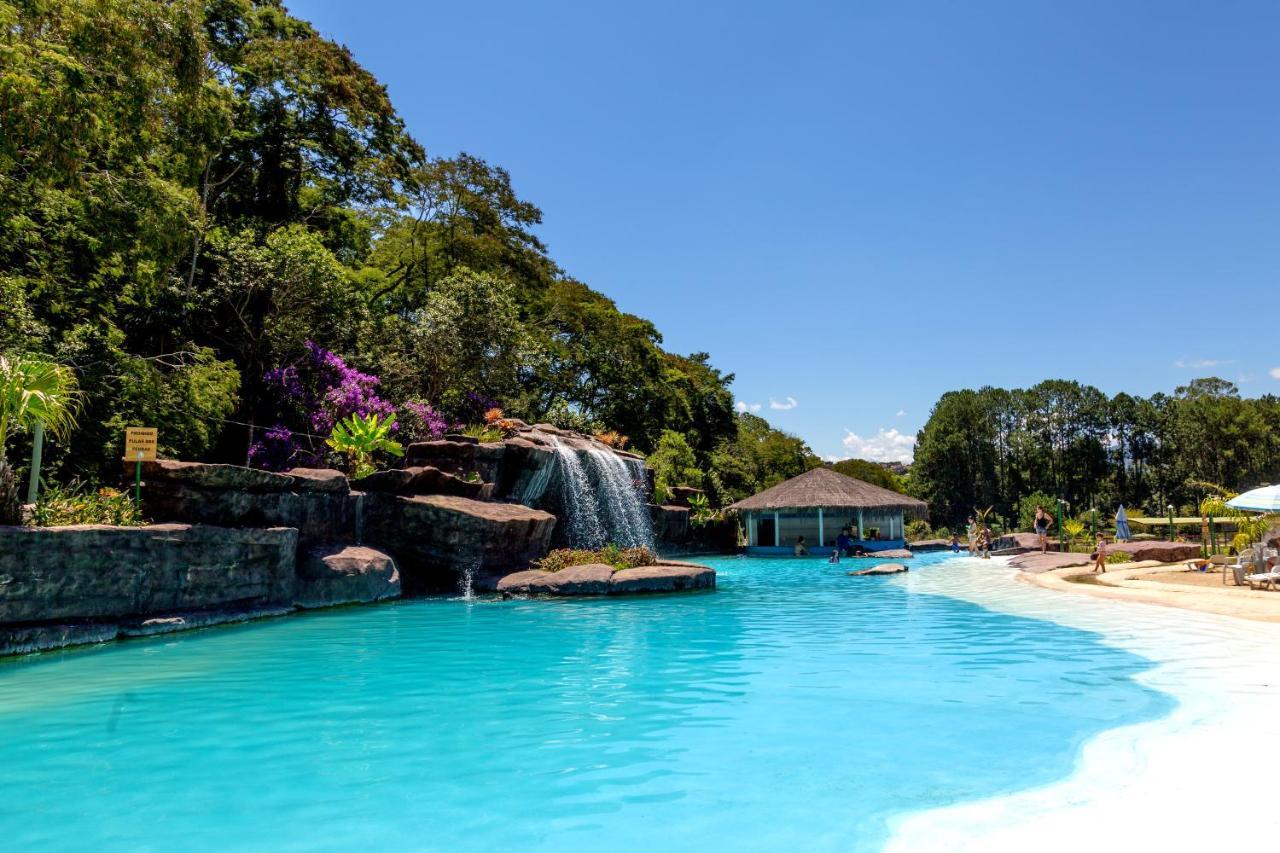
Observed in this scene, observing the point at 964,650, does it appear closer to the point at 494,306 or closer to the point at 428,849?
the point at 428,849

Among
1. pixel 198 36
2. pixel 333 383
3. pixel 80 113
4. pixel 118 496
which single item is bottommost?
pixel 118 496

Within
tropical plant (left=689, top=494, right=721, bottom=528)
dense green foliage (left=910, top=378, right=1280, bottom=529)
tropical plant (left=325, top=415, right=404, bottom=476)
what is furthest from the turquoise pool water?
dense green foliage (left=910, top=378, right=1280, bottom=529)

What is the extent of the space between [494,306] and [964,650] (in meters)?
17.4

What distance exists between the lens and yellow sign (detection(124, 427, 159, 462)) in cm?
1170

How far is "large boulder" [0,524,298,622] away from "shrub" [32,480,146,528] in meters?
0.51

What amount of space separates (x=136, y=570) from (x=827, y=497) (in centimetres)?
2572

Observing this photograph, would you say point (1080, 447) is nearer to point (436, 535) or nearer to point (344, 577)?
point (436, 535)

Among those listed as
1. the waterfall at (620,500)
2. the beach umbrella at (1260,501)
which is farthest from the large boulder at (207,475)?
the beach umbrella at (1260,501)

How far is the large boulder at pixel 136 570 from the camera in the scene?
932cm

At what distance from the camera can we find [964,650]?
935cm

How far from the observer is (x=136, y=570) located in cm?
1064

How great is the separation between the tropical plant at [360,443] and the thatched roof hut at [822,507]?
61.2 ft

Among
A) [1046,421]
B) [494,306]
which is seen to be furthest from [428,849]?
[1046,421]

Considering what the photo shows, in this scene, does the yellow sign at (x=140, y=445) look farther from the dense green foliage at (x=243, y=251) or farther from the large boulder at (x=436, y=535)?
the large boulder at (x=436, y=535)
